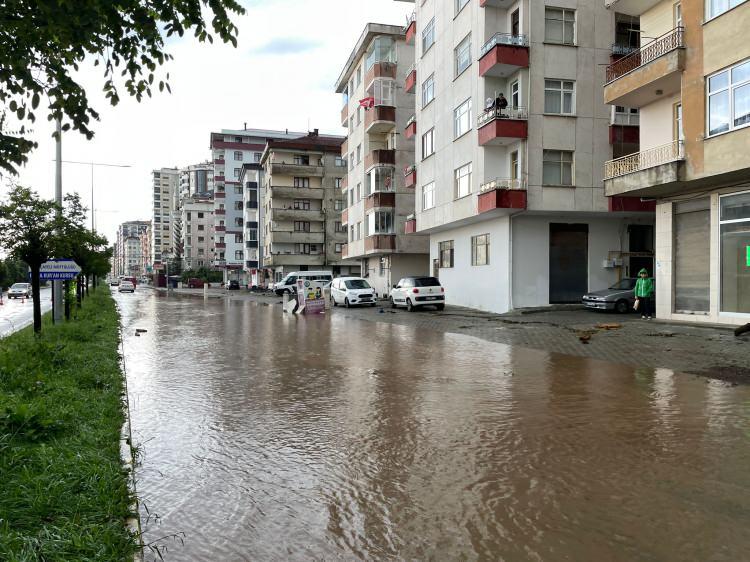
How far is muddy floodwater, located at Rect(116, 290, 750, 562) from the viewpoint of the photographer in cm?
357

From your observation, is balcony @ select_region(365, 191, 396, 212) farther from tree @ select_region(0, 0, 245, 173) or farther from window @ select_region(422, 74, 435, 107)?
tree @ select_region(0, 0, 245, 173)

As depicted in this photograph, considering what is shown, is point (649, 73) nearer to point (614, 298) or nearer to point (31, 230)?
point (614, 298)

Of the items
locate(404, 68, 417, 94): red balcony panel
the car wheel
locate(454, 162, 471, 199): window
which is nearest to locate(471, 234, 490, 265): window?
locate(454, 162, 471, 199): window

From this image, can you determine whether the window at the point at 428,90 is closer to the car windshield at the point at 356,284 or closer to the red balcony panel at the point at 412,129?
the red balcony panel at the point at 412,129

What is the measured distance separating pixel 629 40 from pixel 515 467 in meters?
26.0

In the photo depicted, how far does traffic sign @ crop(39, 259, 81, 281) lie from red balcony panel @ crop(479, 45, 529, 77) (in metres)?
18.1

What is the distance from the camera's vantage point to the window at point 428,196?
106 ft

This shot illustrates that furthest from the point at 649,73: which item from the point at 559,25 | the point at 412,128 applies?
the point at 412,128

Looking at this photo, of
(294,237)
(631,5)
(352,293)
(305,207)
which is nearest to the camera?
(631,5)

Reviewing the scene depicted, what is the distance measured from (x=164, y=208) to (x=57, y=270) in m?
178

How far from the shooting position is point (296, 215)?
70000 millimetres

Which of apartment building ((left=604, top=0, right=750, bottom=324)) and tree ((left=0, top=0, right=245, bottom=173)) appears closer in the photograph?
tree ((left=0, top=0, right=245, bottom=173))

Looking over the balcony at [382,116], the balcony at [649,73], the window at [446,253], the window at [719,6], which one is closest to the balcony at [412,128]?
the balcony at [382,116]

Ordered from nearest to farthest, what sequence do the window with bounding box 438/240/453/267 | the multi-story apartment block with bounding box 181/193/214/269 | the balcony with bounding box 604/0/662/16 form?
the balcony with bounding box 604/0/662/16
the window with bounding box 438/240/453/267
the multi-story apartment block with bounding box 181/193/214/269
